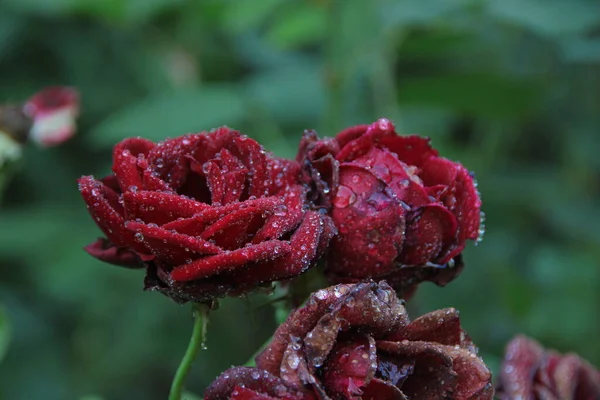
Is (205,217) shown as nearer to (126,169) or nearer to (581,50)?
(126,169)

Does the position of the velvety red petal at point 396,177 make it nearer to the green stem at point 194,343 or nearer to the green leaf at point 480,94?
the green stem at point 194,343

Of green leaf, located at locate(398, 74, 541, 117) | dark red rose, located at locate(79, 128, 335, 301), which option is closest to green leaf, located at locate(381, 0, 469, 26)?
green leaf, located at locate(398, 74, 541, 117)

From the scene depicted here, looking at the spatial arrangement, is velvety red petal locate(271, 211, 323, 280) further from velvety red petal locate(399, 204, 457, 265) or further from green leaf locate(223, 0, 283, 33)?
green leaf locate(223, 0, 283, 33)

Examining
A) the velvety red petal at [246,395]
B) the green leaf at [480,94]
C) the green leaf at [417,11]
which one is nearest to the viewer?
the velvety red petal at [246,395]

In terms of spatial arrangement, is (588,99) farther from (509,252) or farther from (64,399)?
(64,399)

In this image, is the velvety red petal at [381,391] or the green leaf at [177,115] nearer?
the velvety red petal at [381,391]

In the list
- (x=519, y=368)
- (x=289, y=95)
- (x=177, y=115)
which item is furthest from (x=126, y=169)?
(x=289, y=95)

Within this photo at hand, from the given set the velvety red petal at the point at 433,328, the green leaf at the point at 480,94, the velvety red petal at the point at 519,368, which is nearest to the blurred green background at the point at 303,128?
the green leaf at the point at 480,94
